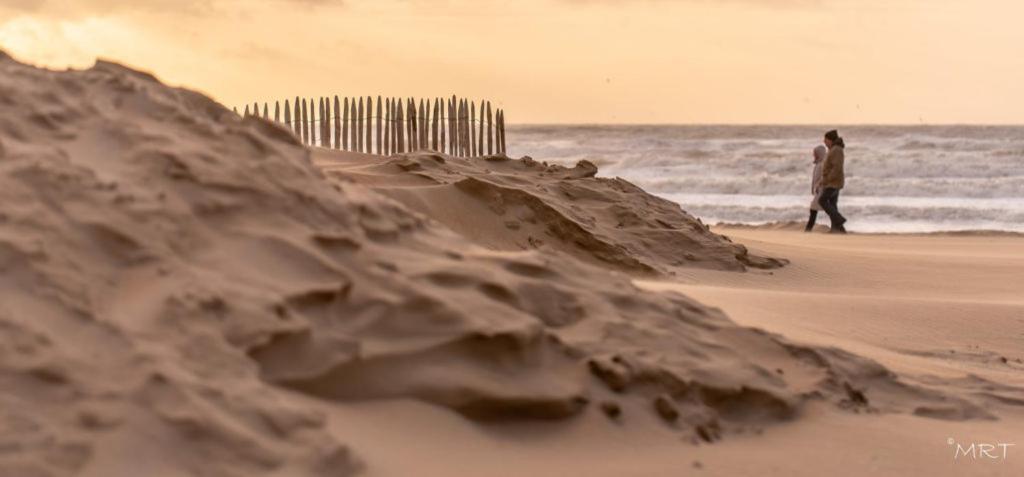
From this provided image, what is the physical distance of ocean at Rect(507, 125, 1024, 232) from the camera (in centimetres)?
1909

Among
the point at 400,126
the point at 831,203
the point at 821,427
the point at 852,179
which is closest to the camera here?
the point at 821,427

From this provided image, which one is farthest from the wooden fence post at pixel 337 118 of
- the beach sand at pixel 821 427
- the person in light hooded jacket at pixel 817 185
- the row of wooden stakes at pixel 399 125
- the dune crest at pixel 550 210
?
the beach sand at pixel 821 427

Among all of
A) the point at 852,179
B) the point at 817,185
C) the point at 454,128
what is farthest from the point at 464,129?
the point at 852,179

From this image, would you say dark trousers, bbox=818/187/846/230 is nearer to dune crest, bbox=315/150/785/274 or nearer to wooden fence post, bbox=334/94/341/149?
dune crest, bbox=315/150/785/274

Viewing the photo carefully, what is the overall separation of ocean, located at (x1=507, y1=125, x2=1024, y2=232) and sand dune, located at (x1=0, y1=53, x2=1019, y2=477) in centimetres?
1419

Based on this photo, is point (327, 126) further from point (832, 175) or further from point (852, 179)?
point (852, 179)

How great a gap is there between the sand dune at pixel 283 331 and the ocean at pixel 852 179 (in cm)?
1419

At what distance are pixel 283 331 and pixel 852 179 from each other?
24.0 m

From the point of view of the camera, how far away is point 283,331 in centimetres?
267

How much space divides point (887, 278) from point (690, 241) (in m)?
1.40

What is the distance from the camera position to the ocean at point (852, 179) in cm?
1909

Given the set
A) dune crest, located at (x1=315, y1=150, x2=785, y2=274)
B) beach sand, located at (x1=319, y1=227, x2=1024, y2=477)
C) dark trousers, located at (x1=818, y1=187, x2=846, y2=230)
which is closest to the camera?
beach sand, located at (x1=319, y1=227, x2=1024, y2=477)

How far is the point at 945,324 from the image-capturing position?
566 centimetres

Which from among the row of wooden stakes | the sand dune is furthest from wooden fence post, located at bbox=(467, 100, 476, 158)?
the sand dune
